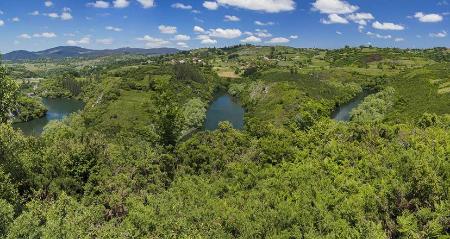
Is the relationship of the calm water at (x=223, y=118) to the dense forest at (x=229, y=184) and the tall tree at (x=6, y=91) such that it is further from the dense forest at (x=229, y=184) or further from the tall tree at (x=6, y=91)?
the tall tree at (x=6, y=91)

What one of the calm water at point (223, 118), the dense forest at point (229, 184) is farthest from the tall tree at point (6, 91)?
the calm water at point (223, 118)

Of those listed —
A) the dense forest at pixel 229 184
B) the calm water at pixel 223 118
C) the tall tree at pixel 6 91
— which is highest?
the tall tree at pixel 6 91

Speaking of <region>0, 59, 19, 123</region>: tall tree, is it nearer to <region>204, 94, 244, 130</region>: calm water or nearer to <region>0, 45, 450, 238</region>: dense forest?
<region>0, 45, 450, 238</region>: dense forest

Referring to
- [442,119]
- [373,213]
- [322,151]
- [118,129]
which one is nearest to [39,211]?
[373,213]

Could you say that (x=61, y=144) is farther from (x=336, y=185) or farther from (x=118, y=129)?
(x=118, y=129)

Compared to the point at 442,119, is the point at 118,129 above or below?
below

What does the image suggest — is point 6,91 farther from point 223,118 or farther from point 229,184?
point 223,118

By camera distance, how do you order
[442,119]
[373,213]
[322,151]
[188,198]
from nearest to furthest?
[373,213], [188,198], [322,151], [442,119]

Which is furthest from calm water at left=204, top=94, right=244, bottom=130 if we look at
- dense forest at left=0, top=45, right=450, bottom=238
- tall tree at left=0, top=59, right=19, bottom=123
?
tall tree at left=0, top=59, right=19, bottom=123

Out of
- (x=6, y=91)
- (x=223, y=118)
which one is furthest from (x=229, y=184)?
(x=223, y=118)

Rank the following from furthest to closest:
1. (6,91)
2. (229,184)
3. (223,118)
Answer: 1. (223,118)
2. (229,184)
3. (6,91)

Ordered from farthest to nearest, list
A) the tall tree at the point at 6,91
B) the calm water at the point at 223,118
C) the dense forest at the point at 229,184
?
the calm water at the point at 223,118, the tall tree at the point at 6,91, the dense forest at the point at 229,184
